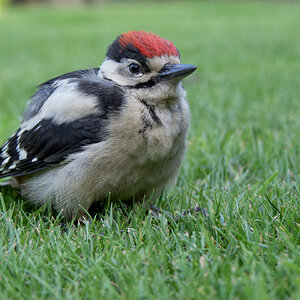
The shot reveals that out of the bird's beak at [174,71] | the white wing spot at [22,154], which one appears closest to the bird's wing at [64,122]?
the white wing spot at [22,154]

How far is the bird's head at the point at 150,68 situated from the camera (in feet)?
9.63

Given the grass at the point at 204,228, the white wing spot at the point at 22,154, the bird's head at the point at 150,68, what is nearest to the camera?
the grass at the point at 204,228

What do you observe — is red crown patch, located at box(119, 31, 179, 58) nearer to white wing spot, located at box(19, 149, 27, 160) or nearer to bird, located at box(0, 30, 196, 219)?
bird, located at box(0, 30, 196, 219)

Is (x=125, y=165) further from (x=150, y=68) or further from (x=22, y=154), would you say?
(x=22, y=154)

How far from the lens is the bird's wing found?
9.54 ft

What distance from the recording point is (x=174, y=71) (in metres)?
Answer: 2.88

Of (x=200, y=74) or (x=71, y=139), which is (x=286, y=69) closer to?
(x=200, y=74)

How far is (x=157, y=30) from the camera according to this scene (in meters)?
14.2

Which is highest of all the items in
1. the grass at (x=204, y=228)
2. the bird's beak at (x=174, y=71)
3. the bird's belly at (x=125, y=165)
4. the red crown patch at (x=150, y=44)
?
the red crown patch at (x=150, y=44)

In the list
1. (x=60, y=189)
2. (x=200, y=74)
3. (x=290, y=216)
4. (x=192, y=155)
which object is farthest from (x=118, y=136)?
(x=200, y=74)

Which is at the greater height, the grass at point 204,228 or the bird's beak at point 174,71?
the bird's beak at point 174,71

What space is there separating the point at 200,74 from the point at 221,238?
17.7ft

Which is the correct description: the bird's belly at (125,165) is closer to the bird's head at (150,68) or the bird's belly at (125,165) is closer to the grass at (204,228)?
the grass at (204,228)

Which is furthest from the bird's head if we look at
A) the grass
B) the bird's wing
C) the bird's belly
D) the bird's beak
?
the grass
